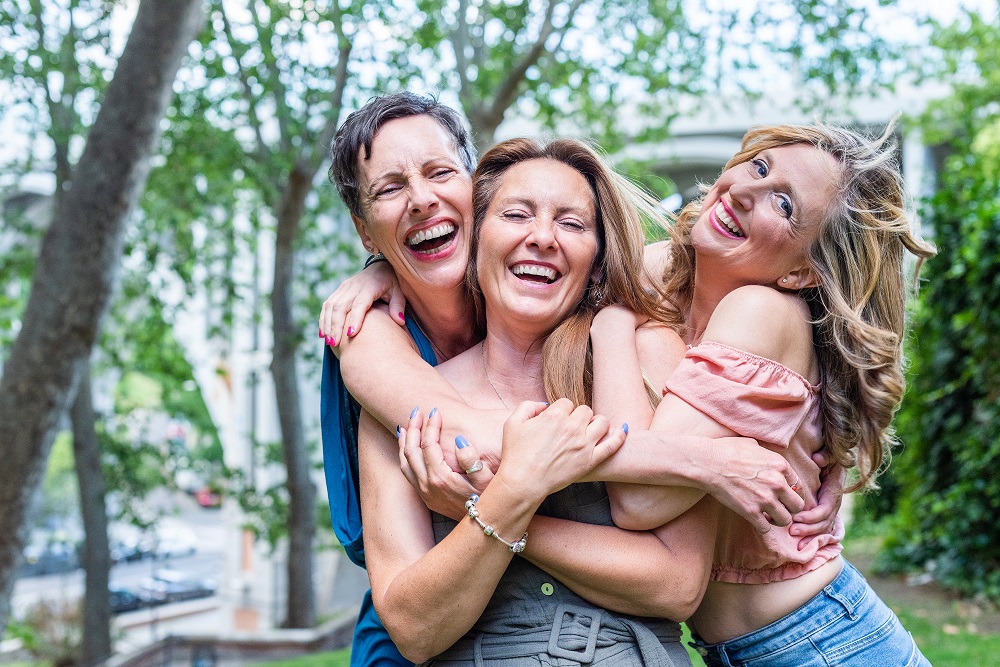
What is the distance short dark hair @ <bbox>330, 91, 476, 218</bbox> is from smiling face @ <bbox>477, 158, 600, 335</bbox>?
0.35 meters

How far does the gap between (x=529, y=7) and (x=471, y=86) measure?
1.16m

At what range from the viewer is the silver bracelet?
214 centimetres

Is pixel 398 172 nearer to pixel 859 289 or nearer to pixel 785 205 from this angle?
pixel 785 205

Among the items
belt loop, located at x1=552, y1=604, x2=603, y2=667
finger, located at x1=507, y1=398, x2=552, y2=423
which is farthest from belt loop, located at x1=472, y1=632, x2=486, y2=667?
finger, located at x1=507, y1=398, x2=552, y2=423

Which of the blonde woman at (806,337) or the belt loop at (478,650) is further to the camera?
the blonde woman at (806,337)

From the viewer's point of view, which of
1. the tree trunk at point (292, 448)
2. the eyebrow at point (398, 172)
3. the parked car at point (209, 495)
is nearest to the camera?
the eyebrow at point (398, 172)

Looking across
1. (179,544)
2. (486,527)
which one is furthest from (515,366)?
(179,544)

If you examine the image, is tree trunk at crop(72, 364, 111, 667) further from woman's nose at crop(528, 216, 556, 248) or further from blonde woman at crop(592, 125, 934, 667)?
blonde woman at crop(592, 125, 934, 667)

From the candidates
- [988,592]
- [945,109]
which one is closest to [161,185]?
[988,592]

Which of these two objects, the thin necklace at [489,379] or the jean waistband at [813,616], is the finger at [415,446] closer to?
the thin necklace at [489,379]

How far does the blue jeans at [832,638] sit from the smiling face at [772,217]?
2.80 feet

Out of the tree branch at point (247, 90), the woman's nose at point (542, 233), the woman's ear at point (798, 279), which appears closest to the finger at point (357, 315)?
the woman's nose at point (542, 233)

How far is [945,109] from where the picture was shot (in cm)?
1791

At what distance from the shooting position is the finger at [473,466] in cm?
224
